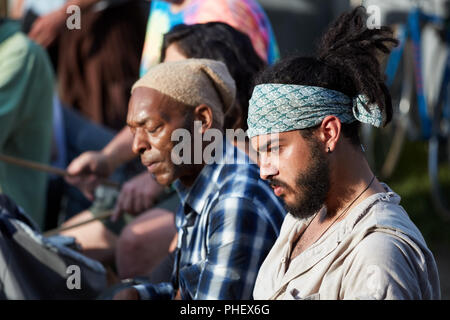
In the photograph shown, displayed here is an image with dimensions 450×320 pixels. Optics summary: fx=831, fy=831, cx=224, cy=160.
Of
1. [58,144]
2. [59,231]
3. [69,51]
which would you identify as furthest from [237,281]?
[69,51]

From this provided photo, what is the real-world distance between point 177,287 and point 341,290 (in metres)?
1.03

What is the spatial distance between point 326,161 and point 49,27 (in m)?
4.72

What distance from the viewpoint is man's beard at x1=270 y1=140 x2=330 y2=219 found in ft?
6.84

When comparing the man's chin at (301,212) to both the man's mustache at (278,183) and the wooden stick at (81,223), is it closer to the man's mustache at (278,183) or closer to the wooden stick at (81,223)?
the man's mustache at (278,183)

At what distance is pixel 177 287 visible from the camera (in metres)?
2.85

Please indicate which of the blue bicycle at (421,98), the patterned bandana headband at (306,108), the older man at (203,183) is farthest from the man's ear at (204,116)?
the blue bicycle at (421,98)

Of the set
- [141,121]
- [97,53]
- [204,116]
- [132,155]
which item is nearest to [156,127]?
[141,121]

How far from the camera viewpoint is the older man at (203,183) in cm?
248

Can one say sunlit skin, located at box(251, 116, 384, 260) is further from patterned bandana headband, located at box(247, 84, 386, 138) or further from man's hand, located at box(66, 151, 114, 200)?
man's hand, located at box(66, 151, 114, 200)

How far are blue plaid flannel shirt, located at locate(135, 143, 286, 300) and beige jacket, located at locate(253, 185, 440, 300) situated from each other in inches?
10.8

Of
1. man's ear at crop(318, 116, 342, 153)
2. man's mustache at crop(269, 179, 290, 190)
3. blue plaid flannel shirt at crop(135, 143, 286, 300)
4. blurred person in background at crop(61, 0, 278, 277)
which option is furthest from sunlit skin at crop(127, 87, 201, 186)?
blurred person in background at crop(61, 0, 278, 277)

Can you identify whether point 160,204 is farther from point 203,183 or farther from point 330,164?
point 330,164

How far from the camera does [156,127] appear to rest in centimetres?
266
